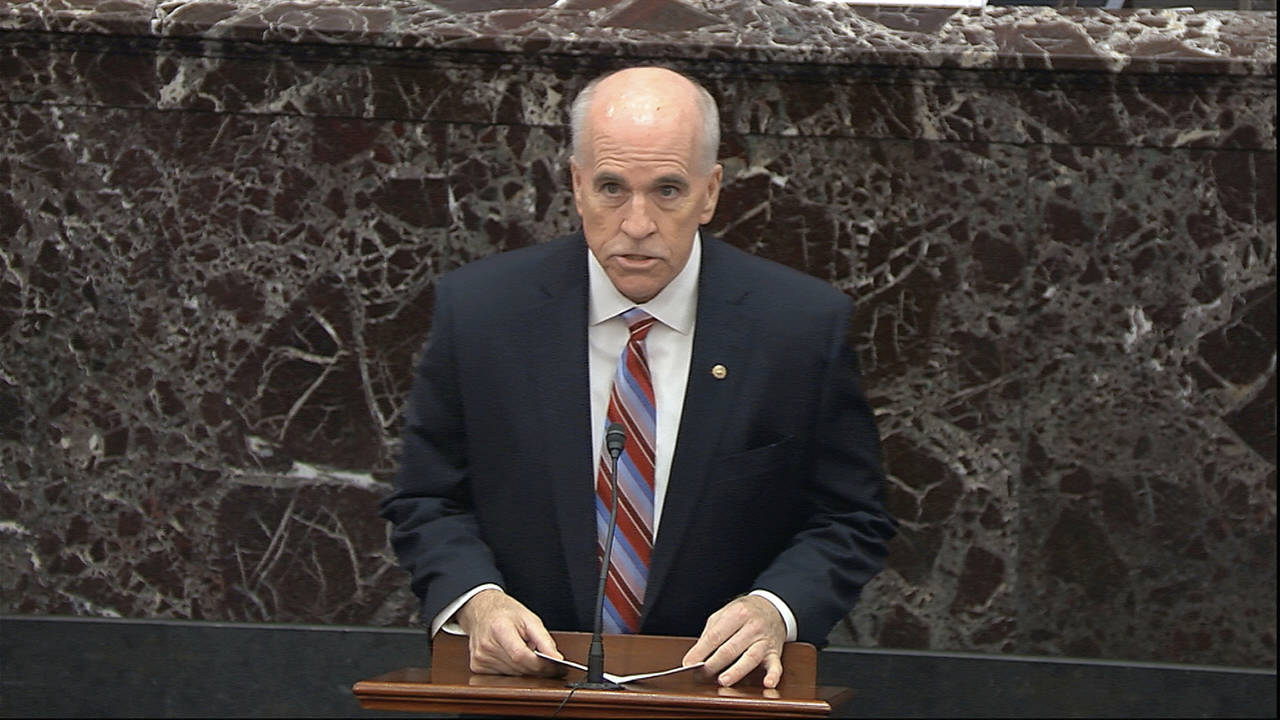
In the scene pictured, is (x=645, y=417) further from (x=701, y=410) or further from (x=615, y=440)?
(x=615, y=440)

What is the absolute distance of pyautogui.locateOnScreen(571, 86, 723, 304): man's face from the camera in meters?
3.12

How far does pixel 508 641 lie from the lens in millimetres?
2816

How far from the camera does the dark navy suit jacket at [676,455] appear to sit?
10.5 feet

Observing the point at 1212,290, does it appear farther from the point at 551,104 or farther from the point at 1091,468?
the point at 551,104

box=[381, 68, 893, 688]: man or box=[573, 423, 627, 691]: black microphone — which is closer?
box=[573, 423, 627, 691]: black microphone

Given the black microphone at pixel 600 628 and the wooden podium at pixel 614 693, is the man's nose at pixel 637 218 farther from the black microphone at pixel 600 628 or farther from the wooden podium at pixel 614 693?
the wooden podium at pixel 614 693

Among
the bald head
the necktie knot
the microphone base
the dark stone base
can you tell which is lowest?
the dark stone base

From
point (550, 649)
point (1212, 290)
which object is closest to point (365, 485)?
point (550, 649)

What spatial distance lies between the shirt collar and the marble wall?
1.07 meters

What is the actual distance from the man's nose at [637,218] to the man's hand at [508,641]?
2.18ft

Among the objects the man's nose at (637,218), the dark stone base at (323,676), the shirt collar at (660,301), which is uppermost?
the man's nose at (637,218)

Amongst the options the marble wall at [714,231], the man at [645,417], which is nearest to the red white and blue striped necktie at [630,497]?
the man at [645,417]

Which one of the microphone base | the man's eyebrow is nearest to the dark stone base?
the man's eyebrow

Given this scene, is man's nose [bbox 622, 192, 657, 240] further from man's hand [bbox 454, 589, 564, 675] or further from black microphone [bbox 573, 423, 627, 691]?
man's hand [bbox 454, 589, 564, 675]
